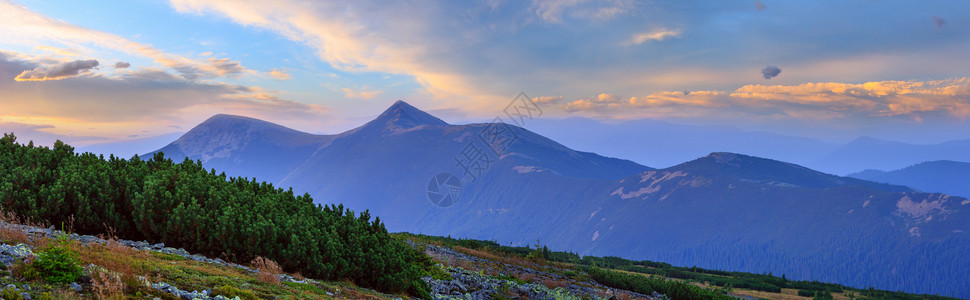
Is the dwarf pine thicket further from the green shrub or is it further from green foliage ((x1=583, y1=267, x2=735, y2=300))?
green foliage ((x1=583, y1=267, x2=735, y2=300))

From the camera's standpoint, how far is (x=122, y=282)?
40.3 ft

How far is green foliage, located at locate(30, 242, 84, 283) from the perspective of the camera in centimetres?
1188

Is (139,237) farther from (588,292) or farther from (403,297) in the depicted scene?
(588,292)

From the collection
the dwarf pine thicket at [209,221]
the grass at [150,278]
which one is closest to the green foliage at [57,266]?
the grass at [150,278]

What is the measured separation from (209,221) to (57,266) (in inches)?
324

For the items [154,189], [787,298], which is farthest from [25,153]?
[787,298]

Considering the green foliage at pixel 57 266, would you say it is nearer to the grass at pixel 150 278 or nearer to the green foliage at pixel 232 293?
the grass at pixel 150 278

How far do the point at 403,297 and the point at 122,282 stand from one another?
388 inches

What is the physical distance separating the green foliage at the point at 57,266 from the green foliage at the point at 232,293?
3008mm

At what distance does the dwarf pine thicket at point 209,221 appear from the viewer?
65.4ft

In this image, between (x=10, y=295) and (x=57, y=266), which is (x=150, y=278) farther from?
(x=10, y=295)

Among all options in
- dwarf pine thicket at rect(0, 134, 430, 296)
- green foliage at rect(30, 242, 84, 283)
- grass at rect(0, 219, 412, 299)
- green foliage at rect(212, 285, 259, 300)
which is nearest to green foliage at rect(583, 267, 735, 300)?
dwarf pine thicket at rect(0, 134, 430, 296)

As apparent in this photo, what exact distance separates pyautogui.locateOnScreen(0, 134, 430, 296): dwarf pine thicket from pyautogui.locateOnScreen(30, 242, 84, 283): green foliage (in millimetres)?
7390

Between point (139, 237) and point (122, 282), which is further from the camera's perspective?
point (139, 237)
